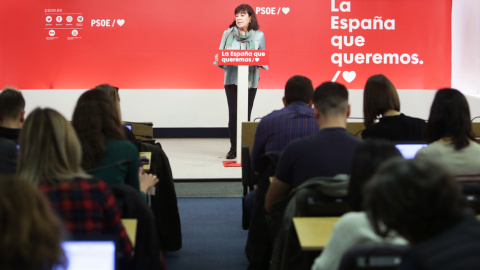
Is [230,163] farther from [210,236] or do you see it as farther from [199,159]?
[210,236]

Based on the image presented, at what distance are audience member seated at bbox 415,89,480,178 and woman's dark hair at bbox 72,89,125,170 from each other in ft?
4.85

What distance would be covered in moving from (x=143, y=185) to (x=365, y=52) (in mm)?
6718

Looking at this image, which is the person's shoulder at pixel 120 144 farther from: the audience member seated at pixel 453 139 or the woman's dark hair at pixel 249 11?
the woman's dark hair at pixel 249 11

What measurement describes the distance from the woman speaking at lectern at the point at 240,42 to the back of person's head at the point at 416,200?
5.94 metres

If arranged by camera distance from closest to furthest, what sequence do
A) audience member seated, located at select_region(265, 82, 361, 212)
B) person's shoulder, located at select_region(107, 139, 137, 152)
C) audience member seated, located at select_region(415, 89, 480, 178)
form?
1. audience member seated, located at select_region(265, 82, 361, 212)
2. person's shoulder, located at select_region(107, 139, 137, 152)
3. audience member seated, located at select_region(415, 89, 480, 178)

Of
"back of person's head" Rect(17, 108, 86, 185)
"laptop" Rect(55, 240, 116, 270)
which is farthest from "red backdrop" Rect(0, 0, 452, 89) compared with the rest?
"laptop" Rect(55, 240, 116, 270)

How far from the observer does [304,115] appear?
4078 mm

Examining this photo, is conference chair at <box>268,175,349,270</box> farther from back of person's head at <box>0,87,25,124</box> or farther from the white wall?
the white wall

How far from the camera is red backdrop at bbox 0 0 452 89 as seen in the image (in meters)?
9.52

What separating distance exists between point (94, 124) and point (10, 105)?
1.03m

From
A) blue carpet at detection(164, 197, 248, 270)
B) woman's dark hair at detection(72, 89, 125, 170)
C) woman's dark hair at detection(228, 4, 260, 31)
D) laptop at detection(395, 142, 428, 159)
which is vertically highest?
woman's dark hair at detection(228, 4, 260, 31)

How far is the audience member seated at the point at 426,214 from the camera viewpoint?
54.7 inches

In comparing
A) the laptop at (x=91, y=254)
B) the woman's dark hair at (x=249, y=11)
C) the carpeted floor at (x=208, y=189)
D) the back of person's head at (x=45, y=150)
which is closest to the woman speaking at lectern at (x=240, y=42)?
the woman's dark hair at (x=249, y=11)

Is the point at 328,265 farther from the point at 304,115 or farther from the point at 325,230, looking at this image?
the point at 304,115
